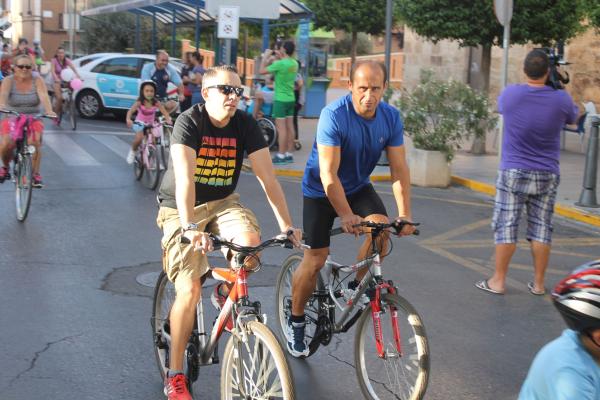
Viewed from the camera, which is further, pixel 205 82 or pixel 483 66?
pixel 483 66

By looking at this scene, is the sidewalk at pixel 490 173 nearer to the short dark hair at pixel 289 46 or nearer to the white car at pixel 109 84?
the short dark hair at pixel 289 46

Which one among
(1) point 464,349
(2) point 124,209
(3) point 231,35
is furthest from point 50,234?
(3) point 231,35

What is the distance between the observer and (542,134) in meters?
6.87

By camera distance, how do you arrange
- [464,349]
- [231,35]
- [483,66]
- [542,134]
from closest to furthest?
1. [464,349]
2. [542,134]
3. [231,35]
4. [483,66]

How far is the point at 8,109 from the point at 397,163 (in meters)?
5.72

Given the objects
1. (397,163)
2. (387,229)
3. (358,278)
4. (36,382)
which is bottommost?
(36,382)

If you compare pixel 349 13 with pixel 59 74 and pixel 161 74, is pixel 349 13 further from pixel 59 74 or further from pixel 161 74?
pixel 161 74

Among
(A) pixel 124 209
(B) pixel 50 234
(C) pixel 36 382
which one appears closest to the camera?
(C) pixel 36 382

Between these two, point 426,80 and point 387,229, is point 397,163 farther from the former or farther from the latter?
point 426,80

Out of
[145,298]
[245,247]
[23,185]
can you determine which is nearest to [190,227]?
[245,247]

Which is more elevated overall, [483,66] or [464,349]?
[483,66]

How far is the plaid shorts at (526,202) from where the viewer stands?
22.8 feet

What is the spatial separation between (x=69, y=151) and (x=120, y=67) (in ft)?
21.3

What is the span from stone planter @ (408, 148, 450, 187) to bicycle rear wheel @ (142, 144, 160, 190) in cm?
369
